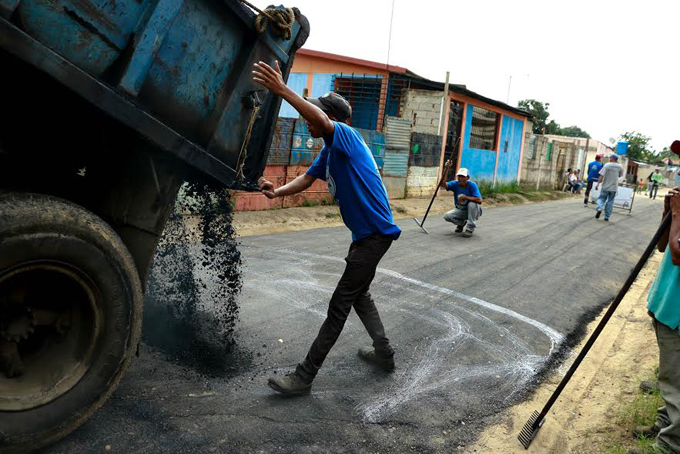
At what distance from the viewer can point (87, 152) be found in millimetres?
2773

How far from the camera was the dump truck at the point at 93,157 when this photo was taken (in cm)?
217

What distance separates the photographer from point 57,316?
2.48 metres

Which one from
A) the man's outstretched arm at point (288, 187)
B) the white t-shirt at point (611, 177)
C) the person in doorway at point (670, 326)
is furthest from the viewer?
the white t-shirt at point (611, 177)

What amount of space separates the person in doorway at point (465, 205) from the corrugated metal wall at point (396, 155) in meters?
5.05

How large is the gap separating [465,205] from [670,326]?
7.46 m

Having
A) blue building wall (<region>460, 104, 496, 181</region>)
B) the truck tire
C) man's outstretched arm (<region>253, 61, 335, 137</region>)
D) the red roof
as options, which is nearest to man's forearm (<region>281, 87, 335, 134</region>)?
man's outstretched arm (<region>253, 61, 335, 137</region>)

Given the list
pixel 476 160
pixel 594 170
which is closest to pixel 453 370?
pixel 594 170

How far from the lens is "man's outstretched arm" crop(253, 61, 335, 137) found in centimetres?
277

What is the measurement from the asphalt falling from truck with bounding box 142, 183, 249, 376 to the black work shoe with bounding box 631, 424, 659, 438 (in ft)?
8.41

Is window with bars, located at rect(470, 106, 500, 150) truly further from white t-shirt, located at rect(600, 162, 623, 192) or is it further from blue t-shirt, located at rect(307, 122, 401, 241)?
blue t-shirt, located at rect(307, 122, 401, 241)

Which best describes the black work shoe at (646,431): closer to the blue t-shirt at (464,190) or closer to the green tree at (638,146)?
the blue t-shirt at (464,190)

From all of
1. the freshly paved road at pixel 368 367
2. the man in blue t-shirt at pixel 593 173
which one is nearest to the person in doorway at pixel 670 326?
the freshly paved road at pixel 368 367

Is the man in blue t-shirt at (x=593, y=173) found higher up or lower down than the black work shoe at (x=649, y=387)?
higher up

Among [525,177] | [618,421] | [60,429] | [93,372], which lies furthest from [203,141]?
[525,177]
